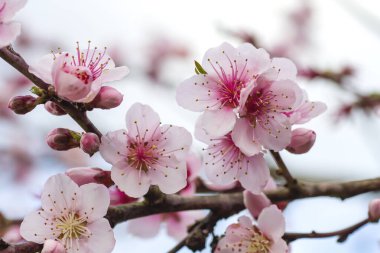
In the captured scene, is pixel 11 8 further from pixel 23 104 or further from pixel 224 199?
pixel 224 199

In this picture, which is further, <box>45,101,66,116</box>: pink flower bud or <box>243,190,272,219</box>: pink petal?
<box>243,190,272,219</box>: pink petal

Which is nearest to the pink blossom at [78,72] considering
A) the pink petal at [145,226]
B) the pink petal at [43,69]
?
the pink petal at [43,69]

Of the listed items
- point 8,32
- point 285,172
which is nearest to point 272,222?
point 285,172

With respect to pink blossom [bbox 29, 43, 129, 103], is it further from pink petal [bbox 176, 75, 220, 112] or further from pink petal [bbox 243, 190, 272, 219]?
pink petal [bbox 243, 190, 272, 219]

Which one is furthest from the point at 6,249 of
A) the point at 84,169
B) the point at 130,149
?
the point at 130,149

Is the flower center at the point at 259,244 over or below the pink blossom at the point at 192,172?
below

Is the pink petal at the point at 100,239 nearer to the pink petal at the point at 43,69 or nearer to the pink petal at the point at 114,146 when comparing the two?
the pink petal at the point at 114,146

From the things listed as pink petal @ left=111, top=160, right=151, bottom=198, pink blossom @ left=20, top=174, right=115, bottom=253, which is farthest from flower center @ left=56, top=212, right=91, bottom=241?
pink petal @ left=111, top=160, right=151, bottom=198
